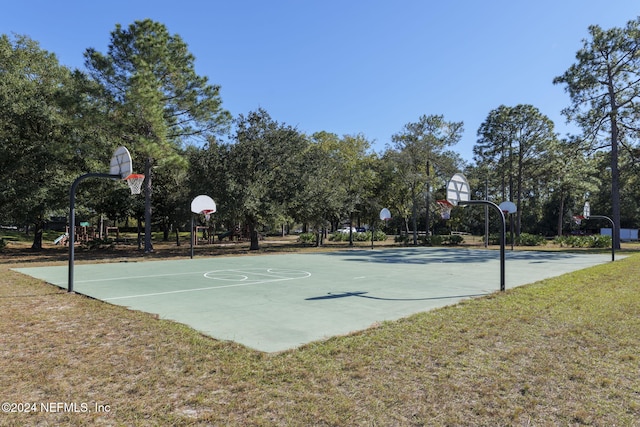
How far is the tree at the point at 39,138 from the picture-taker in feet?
58.2

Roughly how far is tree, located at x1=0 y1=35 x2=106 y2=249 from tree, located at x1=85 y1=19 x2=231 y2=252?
117 cm

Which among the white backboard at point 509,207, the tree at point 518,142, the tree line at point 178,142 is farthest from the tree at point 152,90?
the tree at point 518,142

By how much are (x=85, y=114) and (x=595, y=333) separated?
1921cm

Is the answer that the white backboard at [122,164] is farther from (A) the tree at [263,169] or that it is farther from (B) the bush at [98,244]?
(B) the bush at [98,244]

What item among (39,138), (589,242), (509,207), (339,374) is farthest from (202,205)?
(589,242)

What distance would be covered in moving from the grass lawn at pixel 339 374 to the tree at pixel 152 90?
42.9ft

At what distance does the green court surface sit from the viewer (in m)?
4.88

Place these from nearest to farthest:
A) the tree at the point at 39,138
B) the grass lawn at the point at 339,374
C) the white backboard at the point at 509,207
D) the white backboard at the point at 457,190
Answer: the grass lawn at the point at 339,374 < the white backboard at the point at 457,190 < the tree at the point at 39,138 < the white backboard at the point at 509,207

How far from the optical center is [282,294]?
7281 mm

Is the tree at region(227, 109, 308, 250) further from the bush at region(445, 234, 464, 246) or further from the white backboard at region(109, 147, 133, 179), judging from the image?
the bush at region(445, 234, 464, 246)

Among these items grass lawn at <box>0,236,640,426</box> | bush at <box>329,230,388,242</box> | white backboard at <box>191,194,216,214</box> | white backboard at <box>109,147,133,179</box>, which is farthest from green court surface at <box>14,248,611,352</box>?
bush at <box>329,230,388,242</box>

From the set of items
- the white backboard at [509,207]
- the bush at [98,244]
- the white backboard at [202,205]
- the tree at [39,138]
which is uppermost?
the tree at [39,138]

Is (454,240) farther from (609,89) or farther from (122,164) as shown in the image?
(122,164)

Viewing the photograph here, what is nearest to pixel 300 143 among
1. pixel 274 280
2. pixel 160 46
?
pixel 160 46
